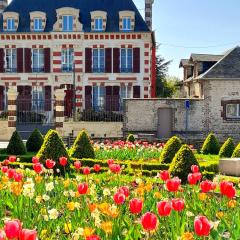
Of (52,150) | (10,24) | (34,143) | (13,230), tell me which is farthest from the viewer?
(10,24)

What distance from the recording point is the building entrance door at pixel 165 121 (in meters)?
27.9

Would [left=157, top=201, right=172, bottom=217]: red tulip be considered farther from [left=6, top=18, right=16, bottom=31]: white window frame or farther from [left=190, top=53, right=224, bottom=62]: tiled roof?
[left=6, top=18, right=16, bottom=31]: white window frame

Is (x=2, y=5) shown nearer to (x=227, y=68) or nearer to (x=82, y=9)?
(x=82, y=9)

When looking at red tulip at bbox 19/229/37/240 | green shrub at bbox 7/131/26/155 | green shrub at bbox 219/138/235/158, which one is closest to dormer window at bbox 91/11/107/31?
green shrub at bbox 7/131/26/155

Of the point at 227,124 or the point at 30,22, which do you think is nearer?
the point at 227,124

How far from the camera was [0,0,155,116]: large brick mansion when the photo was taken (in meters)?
34.1

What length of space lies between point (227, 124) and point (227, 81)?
266cm

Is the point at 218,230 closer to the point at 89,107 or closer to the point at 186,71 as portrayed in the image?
the point at 89,107

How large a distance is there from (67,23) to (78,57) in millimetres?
2538

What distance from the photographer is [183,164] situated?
1130cm

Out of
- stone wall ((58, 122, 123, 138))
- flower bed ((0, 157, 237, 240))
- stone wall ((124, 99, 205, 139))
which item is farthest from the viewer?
stone wall ((58, 122, 123, 138))

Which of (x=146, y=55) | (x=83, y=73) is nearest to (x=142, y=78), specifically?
(x=146, y=55)

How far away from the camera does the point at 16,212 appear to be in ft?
20.6

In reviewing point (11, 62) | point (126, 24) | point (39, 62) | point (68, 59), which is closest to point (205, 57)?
point (126, 24)
